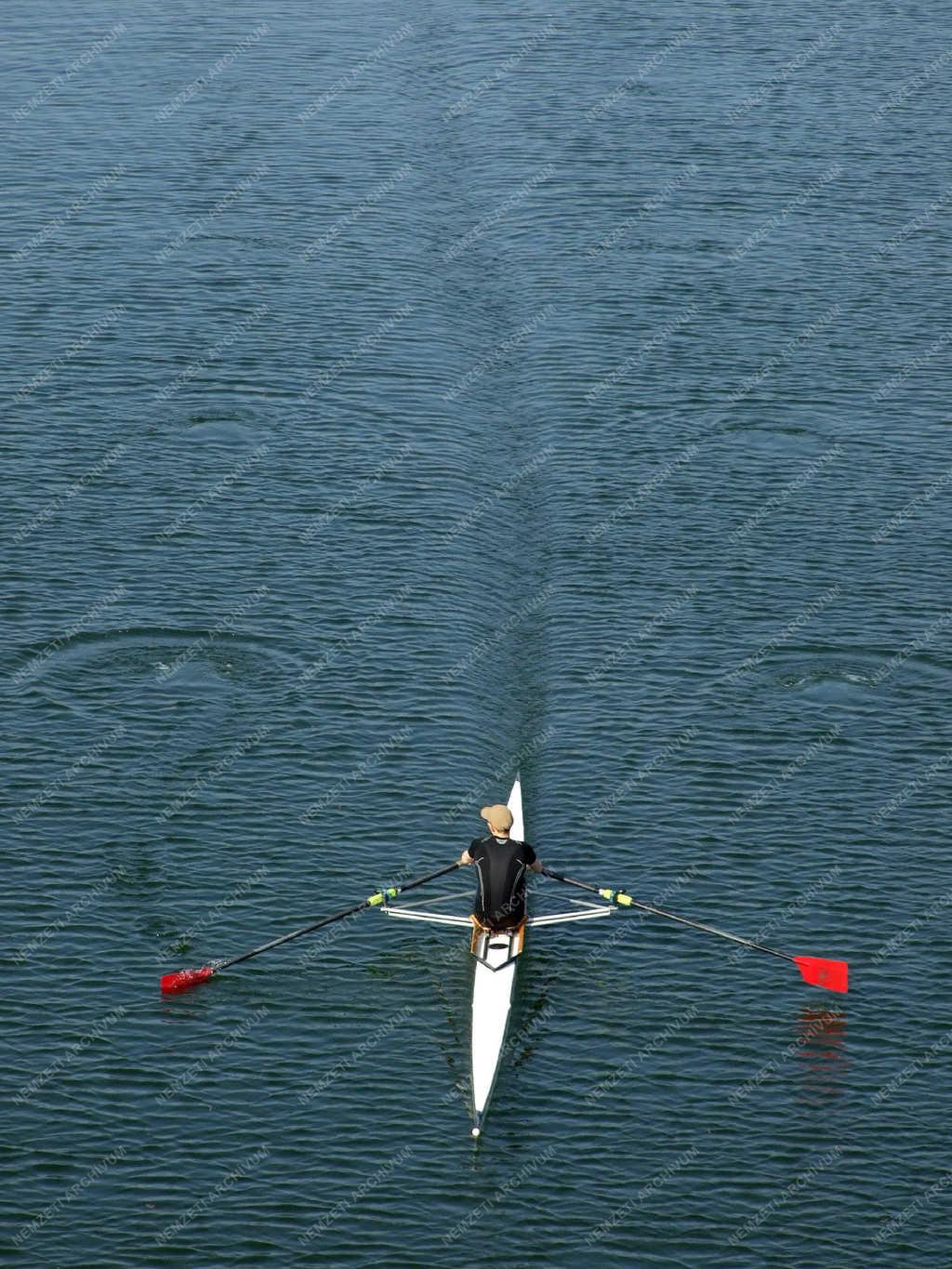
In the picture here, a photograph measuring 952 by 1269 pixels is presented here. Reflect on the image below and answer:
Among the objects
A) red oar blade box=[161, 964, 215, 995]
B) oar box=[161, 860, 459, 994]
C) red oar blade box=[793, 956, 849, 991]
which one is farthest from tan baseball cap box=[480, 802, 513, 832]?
red oar blade box=[793, 956, 849, 991]

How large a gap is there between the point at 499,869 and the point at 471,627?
20410mm

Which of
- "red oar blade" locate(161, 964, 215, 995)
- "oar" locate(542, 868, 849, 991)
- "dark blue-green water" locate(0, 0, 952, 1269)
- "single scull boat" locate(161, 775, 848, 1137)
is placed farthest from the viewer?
"oar" locate(542, 868, 849, 991)

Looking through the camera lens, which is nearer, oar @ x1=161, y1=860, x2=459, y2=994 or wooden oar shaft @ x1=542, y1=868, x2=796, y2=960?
oar @ x1=161, y1=860, x2=459, y2=994

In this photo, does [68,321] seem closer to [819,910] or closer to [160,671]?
[160,671]

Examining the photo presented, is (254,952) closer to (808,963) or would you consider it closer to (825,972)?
(808,963)

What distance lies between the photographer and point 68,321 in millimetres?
86000

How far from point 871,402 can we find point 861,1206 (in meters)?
46.4

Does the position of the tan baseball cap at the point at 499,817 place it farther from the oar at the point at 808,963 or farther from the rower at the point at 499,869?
the oar at the point at 808,963

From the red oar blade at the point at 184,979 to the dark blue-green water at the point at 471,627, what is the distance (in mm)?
536

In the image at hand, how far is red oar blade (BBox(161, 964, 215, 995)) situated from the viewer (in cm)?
4634

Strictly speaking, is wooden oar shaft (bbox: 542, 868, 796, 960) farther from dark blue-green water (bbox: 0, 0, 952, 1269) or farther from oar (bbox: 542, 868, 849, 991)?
dark blue-green water (bbox: 0, 0, 952, 1269)

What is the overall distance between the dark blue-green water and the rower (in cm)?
270

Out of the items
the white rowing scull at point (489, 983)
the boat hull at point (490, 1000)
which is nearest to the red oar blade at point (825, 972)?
→ the white rowing scull at point (489, 983)

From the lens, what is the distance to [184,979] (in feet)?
152
